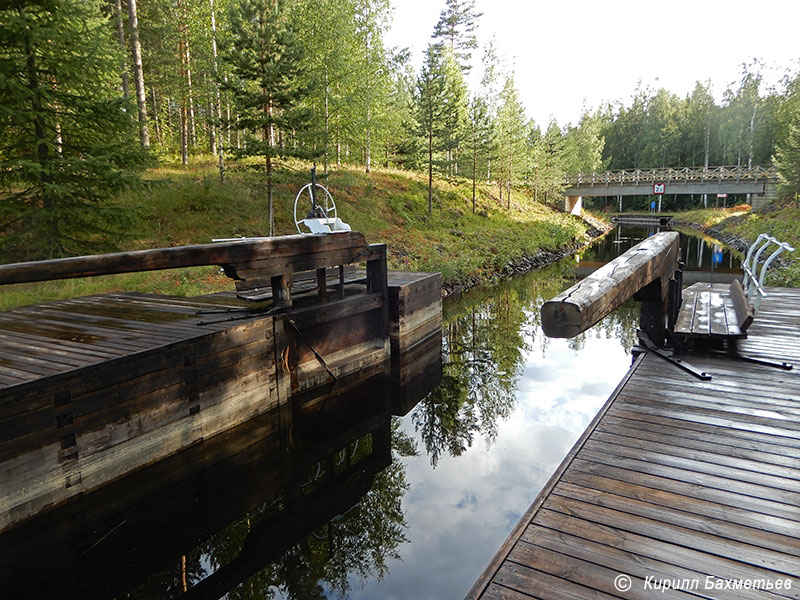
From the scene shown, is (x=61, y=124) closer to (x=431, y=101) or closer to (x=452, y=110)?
(x=431, y=101)

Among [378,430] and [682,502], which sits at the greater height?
[682,502]

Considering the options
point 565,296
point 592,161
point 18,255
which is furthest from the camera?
point 592,161

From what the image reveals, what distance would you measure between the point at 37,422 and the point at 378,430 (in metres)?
5.15

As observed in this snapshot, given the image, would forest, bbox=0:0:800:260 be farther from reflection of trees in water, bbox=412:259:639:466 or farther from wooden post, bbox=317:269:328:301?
reflection of trees in water, bbox=412:259:639:466

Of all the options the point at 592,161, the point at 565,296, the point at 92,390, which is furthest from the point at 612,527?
the point at 592,161

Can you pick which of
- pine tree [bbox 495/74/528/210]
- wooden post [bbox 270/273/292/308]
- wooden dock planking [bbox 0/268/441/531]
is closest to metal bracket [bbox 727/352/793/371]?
wooden dock planking [bbox 0/268/441/531]

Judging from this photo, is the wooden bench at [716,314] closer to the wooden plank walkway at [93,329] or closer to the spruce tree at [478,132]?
the wooden plank walkway at [93,329]

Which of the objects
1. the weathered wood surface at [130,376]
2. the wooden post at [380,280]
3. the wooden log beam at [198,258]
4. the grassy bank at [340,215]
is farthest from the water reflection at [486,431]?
the grassy bank at [340,215]

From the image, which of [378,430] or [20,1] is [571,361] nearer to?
[378,430]

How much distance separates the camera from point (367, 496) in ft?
22.0

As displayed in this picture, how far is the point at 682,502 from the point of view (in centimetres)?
360

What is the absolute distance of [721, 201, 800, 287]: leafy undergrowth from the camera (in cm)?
1498

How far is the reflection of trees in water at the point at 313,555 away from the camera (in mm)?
4965

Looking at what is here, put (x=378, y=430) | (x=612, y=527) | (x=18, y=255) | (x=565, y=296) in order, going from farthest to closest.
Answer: (x=18, y=255) → (x=378, y=430) → (x=612, y=527) → (x=565, y=296)
